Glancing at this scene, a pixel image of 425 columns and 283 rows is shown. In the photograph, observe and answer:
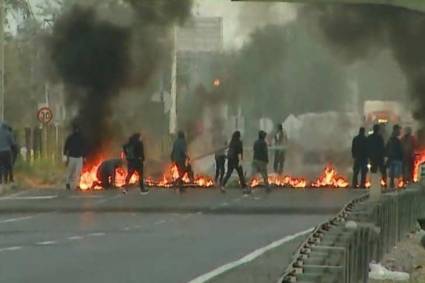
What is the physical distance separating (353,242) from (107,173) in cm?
2621

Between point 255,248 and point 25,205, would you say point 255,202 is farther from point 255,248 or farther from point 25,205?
point 255,248

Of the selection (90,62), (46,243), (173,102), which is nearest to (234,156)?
(90,62)

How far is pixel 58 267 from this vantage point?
1666 cm

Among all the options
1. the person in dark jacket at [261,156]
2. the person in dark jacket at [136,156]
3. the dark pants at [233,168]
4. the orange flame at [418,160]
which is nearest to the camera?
the person in dark jacket at [136,156]

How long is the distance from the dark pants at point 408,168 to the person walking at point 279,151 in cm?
430

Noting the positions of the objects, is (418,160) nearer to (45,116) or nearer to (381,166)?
(381,166)

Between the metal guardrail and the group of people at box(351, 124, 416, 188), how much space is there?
16389 mm

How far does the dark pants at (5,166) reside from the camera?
1441 inches

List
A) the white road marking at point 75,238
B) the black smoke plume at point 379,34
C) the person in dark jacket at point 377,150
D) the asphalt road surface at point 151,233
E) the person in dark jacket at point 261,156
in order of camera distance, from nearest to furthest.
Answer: the asphalt road surface at point 151,233
the white road marking at point 75,238
the person in dark jacket at point 261,156
the person in dark jacket at point 377,150
the black smoke plume at point 379,34

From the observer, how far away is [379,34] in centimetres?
3891

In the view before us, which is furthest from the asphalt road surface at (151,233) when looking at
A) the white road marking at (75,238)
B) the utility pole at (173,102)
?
the utility pole at (173,102)

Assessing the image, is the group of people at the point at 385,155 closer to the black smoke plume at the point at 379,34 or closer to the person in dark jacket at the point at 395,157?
the person in dark jacket at the point at 395,157

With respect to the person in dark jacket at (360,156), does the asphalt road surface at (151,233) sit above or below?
below

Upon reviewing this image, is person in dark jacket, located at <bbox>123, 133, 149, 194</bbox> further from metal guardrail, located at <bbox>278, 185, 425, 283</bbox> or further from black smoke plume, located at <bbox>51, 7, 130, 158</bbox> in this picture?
metal guardrail, located at <bbox>278, 185, 425, 283</bbox>
